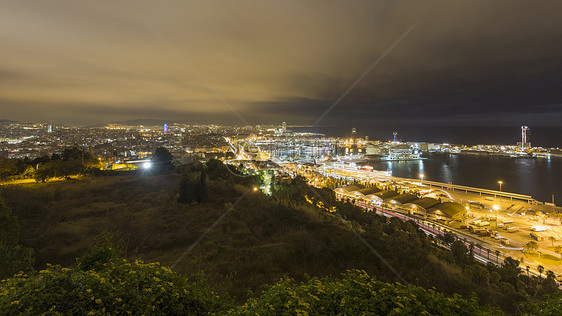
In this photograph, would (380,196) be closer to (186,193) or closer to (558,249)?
(558,249)

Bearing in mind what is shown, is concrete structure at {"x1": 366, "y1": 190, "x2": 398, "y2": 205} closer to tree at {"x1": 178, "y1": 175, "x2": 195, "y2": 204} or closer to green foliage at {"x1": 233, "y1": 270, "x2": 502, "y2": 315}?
tree at {"x1": 178, "y1": 175, "x2": 195, "y2": 204}

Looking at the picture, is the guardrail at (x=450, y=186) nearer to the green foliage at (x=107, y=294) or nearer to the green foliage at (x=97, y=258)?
the green foliage at (x=107, y=294)

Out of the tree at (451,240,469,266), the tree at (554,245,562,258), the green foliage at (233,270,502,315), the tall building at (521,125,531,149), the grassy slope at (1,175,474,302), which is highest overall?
the tall building at (521,125,531,149)

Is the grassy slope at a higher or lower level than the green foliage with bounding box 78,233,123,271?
lower

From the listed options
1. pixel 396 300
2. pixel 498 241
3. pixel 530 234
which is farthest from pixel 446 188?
pixel 396 300

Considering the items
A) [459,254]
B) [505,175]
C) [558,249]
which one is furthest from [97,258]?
[505,175]

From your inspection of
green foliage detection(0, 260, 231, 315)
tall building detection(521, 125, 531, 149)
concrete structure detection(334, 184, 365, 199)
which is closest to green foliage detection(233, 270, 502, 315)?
green foliage detection(0, 260, 231, 315)

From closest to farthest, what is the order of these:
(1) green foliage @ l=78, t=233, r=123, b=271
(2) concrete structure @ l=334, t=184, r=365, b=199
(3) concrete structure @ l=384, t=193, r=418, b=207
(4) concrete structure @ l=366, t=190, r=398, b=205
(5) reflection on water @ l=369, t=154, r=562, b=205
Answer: (1) green foliage @ l=78, t=233, r=123, b=271 → (3) concrete structure @ l=384, t=193, r=418, b=207 → (4) concrete structure @ l=366, t=190, r=398, b=205 → (2) concrete structure @ l=334, t=184, r=365, b=199 → (5) reflection on water @ l=369, t=154, r=562, b=205

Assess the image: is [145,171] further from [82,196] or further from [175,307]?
[175,307]

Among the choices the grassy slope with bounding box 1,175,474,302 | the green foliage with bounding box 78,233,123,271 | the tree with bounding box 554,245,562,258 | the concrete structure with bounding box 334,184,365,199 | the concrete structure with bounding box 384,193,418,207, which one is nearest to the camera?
the green foliage with bounding box 78,233,123,271
